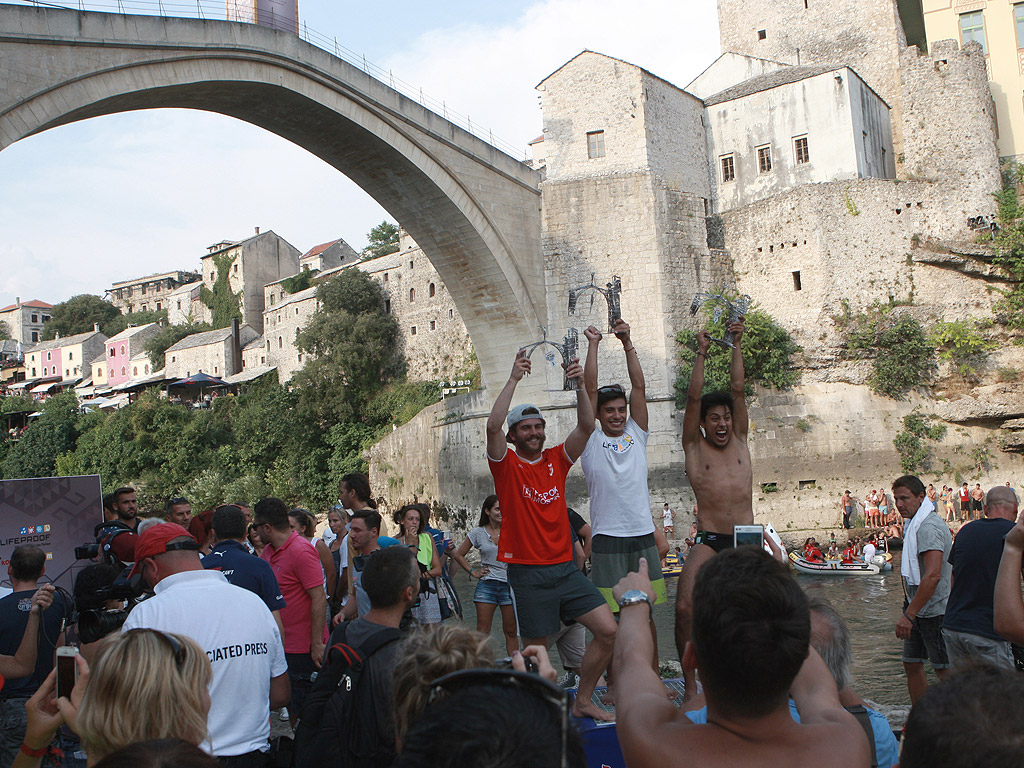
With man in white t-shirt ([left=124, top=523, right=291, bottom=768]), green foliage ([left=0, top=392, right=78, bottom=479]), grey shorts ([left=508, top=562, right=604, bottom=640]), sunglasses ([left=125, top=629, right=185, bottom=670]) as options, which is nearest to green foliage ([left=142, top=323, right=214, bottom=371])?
green foliage ([left=0, top=392, right=78, bottom=479])

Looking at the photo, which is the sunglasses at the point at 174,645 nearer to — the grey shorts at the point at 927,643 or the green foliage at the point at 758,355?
the grey shorts at the point at 927,643

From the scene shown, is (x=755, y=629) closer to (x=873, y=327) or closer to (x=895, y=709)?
(x=895, y=709)

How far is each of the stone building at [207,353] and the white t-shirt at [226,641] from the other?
154ft

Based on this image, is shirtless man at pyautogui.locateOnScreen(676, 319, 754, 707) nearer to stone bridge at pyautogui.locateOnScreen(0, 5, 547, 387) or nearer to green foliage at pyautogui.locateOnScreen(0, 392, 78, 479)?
stone bridge at pyautogui.locateOnScreen(0, 5, 547, 387)

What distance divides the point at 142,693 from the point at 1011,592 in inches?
104

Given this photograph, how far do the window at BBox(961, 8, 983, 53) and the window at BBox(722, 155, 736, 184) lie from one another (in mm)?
8849

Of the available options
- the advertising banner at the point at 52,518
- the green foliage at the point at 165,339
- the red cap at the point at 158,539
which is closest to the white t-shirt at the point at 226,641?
the red cap at the point at 158,539

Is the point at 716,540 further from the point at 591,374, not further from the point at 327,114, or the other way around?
the point at 327,114

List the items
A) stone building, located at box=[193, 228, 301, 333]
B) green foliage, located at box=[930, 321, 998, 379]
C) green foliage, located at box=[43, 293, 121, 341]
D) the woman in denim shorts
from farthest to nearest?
1. green foliage, located at box=[43, 293, 121, 341]
2. stone building, located at box=[193, 228, 301, 333]
3. green foliage, located at box=[930, 321, 998, 379]
4. the woman in denim shorts

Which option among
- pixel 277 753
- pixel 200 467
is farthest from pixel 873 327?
pixel 200 467

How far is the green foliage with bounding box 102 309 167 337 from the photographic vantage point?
63.7 m

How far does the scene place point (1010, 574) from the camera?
271 cm

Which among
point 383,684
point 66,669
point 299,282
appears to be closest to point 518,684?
point 383,684

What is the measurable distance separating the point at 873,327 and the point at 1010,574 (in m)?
17.7
